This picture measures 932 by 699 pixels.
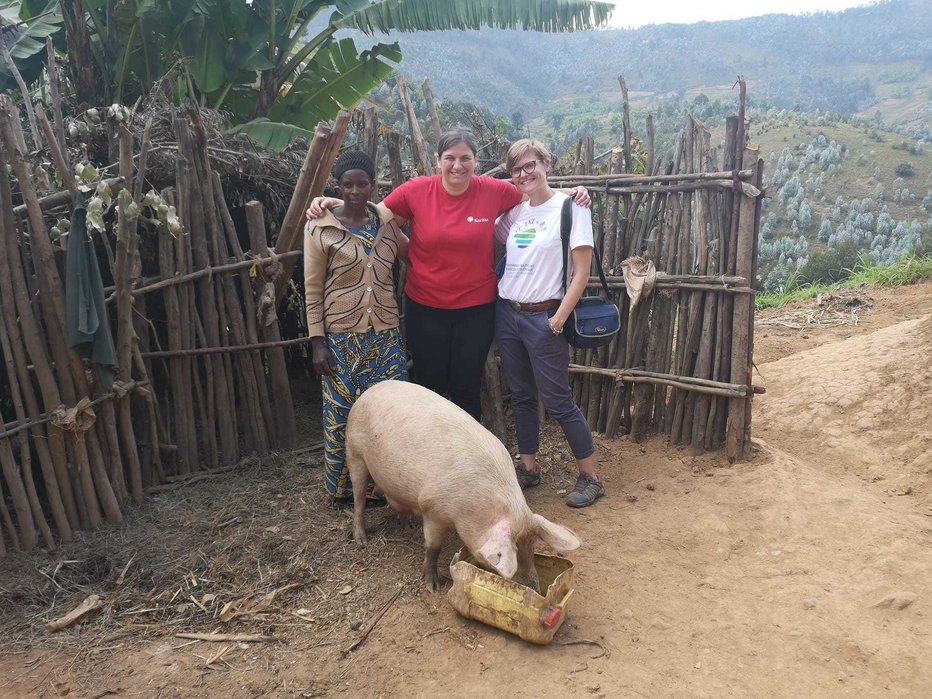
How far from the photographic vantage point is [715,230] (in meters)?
4.70

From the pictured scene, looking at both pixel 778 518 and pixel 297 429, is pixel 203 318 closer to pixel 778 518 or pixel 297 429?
pixel 297 429

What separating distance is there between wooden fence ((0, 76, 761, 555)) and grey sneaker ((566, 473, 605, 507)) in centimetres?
90

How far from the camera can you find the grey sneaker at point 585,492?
4.29 m

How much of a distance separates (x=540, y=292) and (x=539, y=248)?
0.82ft

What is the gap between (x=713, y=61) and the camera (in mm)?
56094

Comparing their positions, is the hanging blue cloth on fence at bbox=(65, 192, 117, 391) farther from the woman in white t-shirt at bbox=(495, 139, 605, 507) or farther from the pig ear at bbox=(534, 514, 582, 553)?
the pig ear at bbox=(534, 514, 582, 553)

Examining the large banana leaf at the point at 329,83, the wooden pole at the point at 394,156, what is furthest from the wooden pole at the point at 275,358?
the large banana leaf at the point at 329,83

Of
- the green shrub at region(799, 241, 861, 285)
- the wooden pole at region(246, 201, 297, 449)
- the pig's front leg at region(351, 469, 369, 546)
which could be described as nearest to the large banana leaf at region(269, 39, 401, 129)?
the wooden pole at region(246, 201, 297, 449)

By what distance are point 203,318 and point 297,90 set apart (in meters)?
6.20

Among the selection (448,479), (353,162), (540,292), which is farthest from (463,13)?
(448,479)

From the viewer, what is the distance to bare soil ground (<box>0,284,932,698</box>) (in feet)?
9.12

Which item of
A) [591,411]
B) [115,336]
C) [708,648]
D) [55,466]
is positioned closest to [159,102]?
[115,336]

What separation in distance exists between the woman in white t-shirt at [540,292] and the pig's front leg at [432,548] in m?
1.18

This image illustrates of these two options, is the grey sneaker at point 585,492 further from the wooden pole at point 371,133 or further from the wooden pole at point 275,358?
the wooden pole at point 371,133
